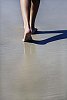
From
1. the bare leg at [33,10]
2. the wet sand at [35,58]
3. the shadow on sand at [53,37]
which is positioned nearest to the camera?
the wet sand at [35,58]

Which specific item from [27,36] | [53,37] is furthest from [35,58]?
[53,37]

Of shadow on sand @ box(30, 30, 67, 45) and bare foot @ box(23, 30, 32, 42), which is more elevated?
bare foot @ box(23, 30, 32, 42)

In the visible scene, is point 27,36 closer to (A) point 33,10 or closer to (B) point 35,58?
(A) point 33,10

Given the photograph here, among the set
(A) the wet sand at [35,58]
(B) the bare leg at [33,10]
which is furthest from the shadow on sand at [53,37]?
(B) the bare leg at [33,10]

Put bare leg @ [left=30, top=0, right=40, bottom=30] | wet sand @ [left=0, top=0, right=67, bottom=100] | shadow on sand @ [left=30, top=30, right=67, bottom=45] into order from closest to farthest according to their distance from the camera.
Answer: wet sand @ [left=0, top=0, right=67, bottom=100]
shadow on sand @ [left=30, top=30, right=67, bottom=45]
bare leg @ [left=30, top=0, right=40, bottom=30]

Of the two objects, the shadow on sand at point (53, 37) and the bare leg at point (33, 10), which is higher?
the bare leg at point (33, 10)

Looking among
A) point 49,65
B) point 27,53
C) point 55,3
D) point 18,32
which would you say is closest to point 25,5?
point 18,32

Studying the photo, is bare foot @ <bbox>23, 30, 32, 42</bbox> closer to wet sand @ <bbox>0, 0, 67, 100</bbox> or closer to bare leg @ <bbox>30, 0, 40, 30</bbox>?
wet sand @ <bbox>0, 0, 67, 100</bbox>

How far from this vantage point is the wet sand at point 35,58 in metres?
3.65

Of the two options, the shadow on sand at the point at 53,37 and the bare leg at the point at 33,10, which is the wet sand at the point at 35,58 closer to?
the shadow on sand at the point at 53,37

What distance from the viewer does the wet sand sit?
365 centimetres

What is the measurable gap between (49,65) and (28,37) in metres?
0.95

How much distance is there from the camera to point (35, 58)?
4.55 meters

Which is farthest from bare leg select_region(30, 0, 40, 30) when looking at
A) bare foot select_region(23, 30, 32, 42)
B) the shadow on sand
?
bare foot select_region(23, 30, 32, 42)
